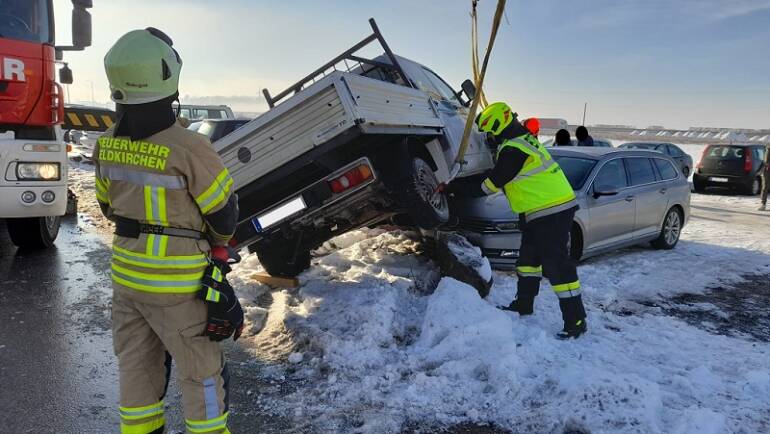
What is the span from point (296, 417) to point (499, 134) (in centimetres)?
279

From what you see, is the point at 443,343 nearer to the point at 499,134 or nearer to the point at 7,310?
the point at 499,134

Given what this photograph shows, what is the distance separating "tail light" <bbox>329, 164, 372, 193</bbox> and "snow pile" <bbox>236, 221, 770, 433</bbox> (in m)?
1.02

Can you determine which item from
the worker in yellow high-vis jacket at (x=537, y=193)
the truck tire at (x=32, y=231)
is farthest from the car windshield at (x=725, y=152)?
the truck tire at (x=32, y=231)

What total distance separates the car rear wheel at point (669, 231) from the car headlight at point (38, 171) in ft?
25.0

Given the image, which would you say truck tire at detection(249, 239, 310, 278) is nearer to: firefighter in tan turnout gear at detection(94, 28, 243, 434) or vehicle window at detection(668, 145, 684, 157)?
firefighter in tan turnout gear at detection(94, 28, 243, 434)

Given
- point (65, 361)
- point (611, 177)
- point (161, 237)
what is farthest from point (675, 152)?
point (161, 237)

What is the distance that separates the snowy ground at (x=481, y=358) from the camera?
327cm

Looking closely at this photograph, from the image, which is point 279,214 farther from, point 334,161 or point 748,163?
point 748,163

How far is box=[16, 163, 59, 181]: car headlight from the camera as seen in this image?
18.7ft

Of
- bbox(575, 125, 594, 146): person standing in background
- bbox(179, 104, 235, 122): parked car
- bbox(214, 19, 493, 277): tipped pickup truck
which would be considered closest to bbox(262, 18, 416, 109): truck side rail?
bbox(214, 19, 493, 277): tipped pickup truck

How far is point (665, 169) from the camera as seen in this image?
8352 millimetres

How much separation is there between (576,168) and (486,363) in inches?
164

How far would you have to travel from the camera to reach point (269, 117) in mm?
4176

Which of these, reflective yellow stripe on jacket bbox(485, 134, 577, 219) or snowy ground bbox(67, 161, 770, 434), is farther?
reflective yellow stripe on jacket bbox(485, 134, 577, 219)
